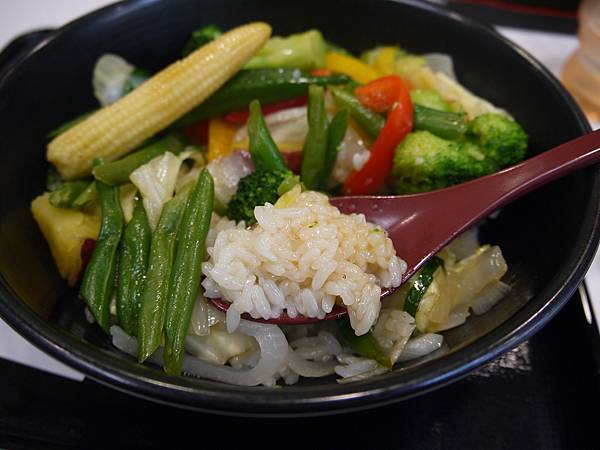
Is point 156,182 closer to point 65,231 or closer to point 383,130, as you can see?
point 65,231

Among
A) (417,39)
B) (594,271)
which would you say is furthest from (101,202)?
(594,271)

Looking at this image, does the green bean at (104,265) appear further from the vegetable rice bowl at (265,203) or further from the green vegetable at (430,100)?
the green vegetable at (430,100)

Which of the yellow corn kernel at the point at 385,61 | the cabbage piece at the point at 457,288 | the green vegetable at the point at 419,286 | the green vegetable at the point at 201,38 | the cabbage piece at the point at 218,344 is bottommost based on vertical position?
the cabbage piece at the point at 457,288

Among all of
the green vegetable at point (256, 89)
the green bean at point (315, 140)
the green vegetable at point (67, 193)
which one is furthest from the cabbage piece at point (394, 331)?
the green vegetable at point (67, 193)

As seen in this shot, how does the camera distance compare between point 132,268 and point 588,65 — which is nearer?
point 132,268

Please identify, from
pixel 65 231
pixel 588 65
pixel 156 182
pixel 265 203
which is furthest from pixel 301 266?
pixel 588 65

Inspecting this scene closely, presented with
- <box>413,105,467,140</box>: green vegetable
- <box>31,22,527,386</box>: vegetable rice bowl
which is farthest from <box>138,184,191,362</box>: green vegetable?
<box>413,105,467,140</box>: green vegetable
